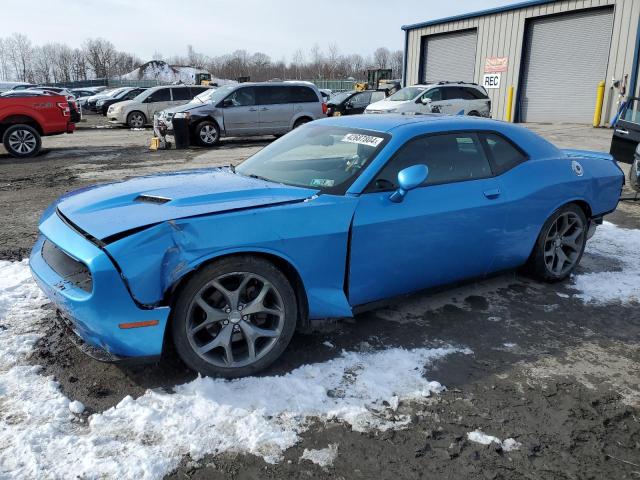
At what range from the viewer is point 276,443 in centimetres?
258

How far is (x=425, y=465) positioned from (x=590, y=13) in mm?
22431

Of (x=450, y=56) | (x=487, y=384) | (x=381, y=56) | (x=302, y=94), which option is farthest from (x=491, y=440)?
(x=381, y=56)

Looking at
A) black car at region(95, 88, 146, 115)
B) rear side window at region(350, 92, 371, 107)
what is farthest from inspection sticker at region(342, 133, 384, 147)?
black car at region(95, 88, 146, 115)

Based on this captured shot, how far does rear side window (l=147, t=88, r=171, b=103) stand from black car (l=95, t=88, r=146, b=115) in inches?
195

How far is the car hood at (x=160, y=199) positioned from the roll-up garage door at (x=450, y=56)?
949 inches

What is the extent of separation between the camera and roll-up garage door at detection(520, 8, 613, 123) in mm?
20281

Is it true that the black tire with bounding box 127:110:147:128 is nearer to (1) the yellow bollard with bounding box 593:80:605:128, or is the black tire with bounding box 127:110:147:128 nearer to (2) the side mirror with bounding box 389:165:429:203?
(1) the yellow bollard with bounding box 593:80:605:128

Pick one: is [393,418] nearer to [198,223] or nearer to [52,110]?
[198,223]

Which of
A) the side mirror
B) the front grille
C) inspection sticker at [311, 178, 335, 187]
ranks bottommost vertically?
→ the front grille

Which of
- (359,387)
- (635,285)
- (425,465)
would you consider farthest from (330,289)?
(635,285)

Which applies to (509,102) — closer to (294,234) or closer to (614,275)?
(614,275)

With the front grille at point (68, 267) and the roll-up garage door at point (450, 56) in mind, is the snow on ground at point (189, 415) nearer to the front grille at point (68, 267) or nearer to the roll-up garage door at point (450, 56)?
the front grille at point (68, 267)

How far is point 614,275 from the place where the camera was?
16.5 feet

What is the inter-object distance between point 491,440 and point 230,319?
1.50 m
